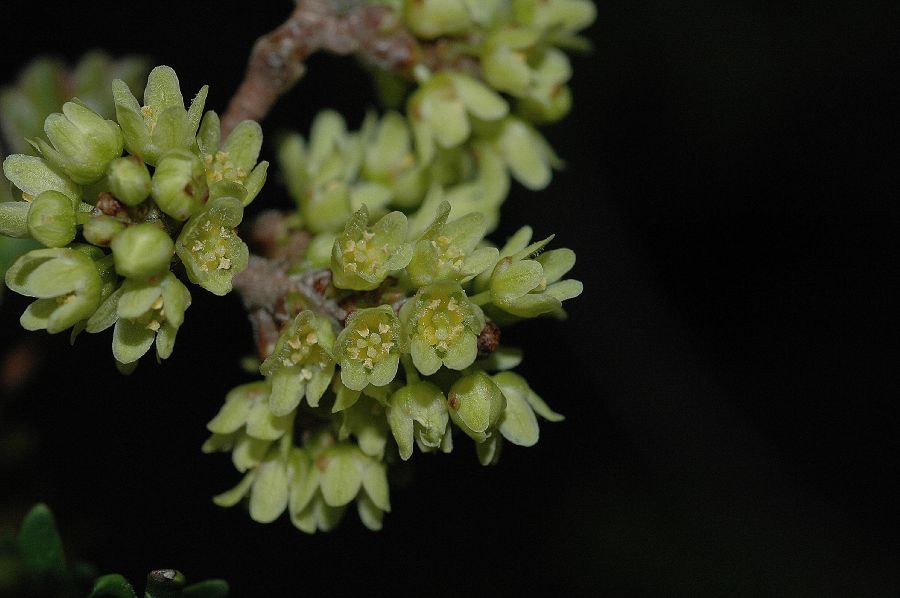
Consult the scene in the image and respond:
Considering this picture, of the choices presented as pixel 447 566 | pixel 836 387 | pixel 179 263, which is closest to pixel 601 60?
pixel 836 387

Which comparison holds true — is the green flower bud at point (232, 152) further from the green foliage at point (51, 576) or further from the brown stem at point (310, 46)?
the green foliage at point (51, 576)

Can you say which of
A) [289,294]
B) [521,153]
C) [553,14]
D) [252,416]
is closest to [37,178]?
[289,294]

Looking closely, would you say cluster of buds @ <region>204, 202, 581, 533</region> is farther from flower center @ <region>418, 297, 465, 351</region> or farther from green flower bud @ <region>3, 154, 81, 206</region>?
green flower bud @ <region>3, 154, 81, 206</region>

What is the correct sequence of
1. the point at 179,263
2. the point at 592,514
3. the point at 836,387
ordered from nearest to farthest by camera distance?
the point at 179,263
the point at 592,514
the point at 836,387

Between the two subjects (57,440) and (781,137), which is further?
(781,137)

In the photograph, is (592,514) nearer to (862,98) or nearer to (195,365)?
(195,365)

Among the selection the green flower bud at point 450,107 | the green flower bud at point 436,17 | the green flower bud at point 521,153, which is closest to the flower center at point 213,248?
the green flower bud at point 450,107

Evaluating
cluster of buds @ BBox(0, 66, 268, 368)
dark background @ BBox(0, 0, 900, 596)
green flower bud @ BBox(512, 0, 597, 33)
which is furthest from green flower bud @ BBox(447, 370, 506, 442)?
dark background @ BBox(0, 0, 900, 596)
